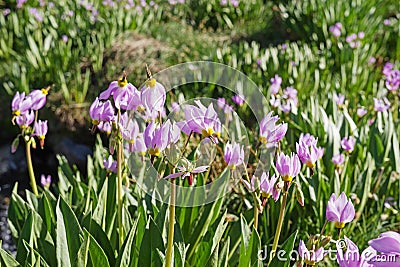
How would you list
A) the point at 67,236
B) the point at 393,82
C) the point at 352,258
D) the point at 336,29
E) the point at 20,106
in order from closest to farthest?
1. the point at 352,258
2. the point at 67,236
3. the point at 20,106
4. the point at 393,82
5. the point at 336,29

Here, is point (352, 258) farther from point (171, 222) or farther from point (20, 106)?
point (20, 106)

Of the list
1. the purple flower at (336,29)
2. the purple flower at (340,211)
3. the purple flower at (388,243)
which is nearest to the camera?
the purple flower at (388,243)

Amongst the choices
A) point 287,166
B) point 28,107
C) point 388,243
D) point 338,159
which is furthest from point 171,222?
point 338,159

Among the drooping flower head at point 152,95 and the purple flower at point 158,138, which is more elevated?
the drooping flower head at point 152,95

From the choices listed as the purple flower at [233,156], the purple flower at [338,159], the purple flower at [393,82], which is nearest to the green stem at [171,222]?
the purple flower at [233,156]

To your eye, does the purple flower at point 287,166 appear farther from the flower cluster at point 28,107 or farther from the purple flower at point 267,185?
the flower cluster at point 28,107

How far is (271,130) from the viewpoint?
1331mm

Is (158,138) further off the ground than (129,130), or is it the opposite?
(158,138)

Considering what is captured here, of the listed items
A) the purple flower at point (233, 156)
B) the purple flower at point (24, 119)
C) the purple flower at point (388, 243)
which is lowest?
the purple flower at point (24, 119)

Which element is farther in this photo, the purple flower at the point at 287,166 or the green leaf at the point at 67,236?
the green leaf at the point at 67,236

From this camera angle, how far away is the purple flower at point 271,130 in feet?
4.25

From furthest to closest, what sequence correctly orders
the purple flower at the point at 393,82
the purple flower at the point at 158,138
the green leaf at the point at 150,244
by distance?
the purple flower at the point at 393,82 → the green leaf at the point at 150,244 → the purple flower at the point at 158,138

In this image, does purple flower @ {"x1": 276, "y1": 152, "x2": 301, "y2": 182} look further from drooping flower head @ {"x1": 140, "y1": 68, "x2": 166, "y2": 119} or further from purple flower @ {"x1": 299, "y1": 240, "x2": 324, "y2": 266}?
drooping flower head @ {"x1": 140, "y1": 68, "x2": 166, "y2": 119}

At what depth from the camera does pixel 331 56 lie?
4.54m
